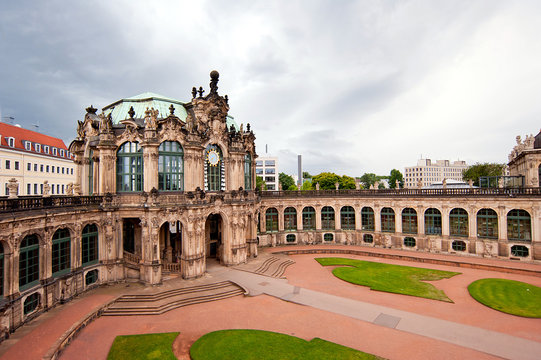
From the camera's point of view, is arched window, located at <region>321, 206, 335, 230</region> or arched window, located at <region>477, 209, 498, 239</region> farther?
arched window, located at <region>321, 206, 335, 230</region>

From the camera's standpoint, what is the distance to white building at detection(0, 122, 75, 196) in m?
48.8

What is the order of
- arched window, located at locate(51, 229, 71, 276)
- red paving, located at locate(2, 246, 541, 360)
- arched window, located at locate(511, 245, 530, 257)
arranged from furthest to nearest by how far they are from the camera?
arched window, located at locate(511, 245, 530, 257)
arched window, located at locate(51, 229, 71, 276)
red paving, located at locate(2, 246, 541, 360)

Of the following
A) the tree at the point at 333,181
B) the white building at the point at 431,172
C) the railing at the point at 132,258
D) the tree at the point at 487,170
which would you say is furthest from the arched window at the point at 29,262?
the white building at the point at 431,172

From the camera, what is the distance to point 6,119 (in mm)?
58219

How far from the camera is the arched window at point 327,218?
47.2 metres

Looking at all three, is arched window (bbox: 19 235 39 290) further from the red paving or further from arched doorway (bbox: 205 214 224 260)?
arched doorway (bbox: 205 214 224 260)

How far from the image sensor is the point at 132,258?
28.8 meters

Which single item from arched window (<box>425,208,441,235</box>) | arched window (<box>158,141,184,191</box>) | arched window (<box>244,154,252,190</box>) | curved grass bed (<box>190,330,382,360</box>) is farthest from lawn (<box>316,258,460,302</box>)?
arched window (<box>158,141,184,191</box>)

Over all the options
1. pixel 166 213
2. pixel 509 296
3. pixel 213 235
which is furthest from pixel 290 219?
pixel 509 296

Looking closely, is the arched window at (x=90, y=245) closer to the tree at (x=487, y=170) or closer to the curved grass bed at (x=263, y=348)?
the curved grass bed at (x=263, y=348)

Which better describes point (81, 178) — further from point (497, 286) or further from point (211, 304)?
point (497, 286)

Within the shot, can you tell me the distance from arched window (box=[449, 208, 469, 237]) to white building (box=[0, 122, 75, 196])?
68.0 m

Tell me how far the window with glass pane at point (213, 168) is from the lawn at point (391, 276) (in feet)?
55.5

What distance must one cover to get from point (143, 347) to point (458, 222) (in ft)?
134
